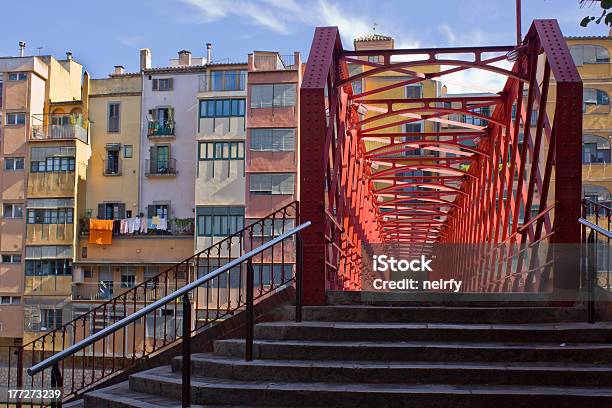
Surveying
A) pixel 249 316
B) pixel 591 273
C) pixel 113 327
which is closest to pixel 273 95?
pixel 591 273

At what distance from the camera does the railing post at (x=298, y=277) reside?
8242 millimetres

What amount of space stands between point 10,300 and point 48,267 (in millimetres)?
3353

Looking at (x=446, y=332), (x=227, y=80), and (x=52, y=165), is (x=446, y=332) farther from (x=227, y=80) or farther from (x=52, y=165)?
(x=52, y=165)

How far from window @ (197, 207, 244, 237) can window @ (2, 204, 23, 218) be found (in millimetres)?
12526

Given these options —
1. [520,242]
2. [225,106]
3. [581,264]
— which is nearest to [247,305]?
[581,264]

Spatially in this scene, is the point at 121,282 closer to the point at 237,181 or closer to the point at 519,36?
the point at 237,181

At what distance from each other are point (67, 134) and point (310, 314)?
4323 centimetres

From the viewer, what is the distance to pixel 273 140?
44812 mm

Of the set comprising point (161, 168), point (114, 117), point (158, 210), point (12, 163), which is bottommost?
point (158, 210)

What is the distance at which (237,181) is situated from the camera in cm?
4569

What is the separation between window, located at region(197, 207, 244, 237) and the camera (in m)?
45.5

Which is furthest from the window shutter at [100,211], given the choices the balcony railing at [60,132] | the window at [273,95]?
the window at [273,95]

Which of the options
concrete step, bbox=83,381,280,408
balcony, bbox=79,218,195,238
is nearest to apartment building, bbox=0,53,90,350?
balcony, bbox=79,218,195,238

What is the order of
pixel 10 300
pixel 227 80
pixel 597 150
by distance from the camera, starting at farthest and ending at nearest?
pixel 10 300 < pixel 227 80 < pixel 597 150
